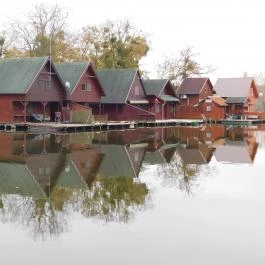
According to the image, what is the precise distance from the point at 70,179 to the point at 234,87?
66.6 meters

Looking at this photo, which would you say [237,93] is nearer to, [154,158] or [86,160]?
[154,158]

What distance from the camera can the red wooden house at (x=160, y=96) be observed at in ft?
199

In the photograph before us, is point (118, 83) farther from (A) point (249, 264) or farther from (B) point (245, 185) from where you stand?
(A) point (249, 264)

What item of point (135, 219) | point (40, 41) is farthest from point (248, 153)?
point (40, 41)

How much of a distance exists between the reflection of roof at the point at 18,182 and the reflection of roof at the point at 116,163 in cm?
267

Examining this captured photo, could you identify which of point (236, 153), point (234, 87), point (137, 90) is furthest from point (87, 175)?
point (234, 87)

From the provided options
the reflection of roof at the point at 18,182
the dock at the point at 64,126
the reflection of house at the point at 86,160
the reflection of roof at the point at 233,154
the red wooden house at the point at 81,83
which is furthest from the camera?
the red wooden house at the point at 81,83

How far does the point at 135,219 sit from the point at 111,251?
2343mm

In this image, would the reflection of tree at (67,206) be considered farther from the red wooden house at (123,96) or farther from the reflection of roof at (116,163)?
the red wooden house at (123,96)

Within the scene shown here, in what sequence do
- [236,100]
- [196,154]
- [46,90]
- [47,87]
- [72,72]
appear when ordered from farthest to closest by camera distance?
1. [236,100]
2. [72,72]
3. [47,87]
4. [46,90]
5. [196,154]

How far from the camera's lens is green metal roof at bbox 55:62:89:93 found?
49.0 m

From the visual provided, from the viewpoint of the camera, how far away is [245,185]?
16.7 m

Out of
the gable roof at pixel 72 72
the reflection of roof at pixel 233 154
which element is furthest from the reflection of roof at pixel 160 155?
the gable roof at pixel 72 72

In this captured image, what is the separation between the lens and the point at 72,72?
5038 cm
